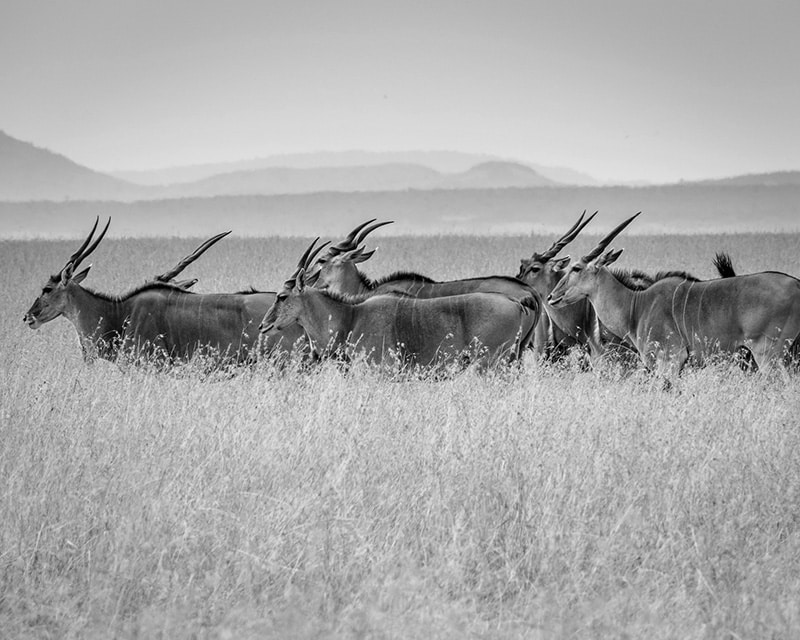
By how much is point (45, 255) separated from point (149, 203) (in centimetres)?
7028

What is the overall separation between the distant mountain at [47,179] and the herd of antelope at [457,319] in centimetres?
15516

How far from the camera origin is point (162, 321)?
37.4 ft

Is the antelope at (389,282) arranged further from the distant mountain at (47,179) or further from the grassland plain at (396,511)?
the distant mountain at (47,179)

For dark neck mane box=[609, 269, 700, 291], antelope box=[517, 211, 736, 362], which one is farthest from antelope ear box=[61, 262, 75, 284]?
dark neck mane box=[609, 269, 700, 291]

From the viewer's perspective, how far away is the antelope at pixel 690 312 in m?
9.89

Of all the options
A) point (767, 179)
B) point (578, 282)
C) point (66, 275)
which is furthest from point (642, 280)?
point (767, 179)

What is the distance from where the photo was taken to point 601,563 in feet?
16.7

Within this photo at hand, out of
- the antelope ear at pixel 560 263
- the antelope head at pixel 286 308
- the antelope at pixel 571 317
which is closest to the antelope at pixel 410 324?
the antelope head at pixel 286 308

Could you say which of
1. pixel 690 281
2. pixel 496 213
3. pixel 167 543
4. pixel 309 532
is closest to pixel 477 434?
pixel 309 532

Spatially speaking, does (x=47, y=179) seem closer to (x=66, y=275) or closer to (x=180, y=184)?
(x=180, y=184)

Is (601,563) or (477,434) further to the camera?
(477,434)

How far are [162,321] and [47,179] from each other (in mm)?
161817

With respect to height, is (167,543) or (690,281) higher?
(690,281)

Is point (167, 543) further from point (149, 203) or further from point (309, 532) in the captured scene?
point (149, 203)
